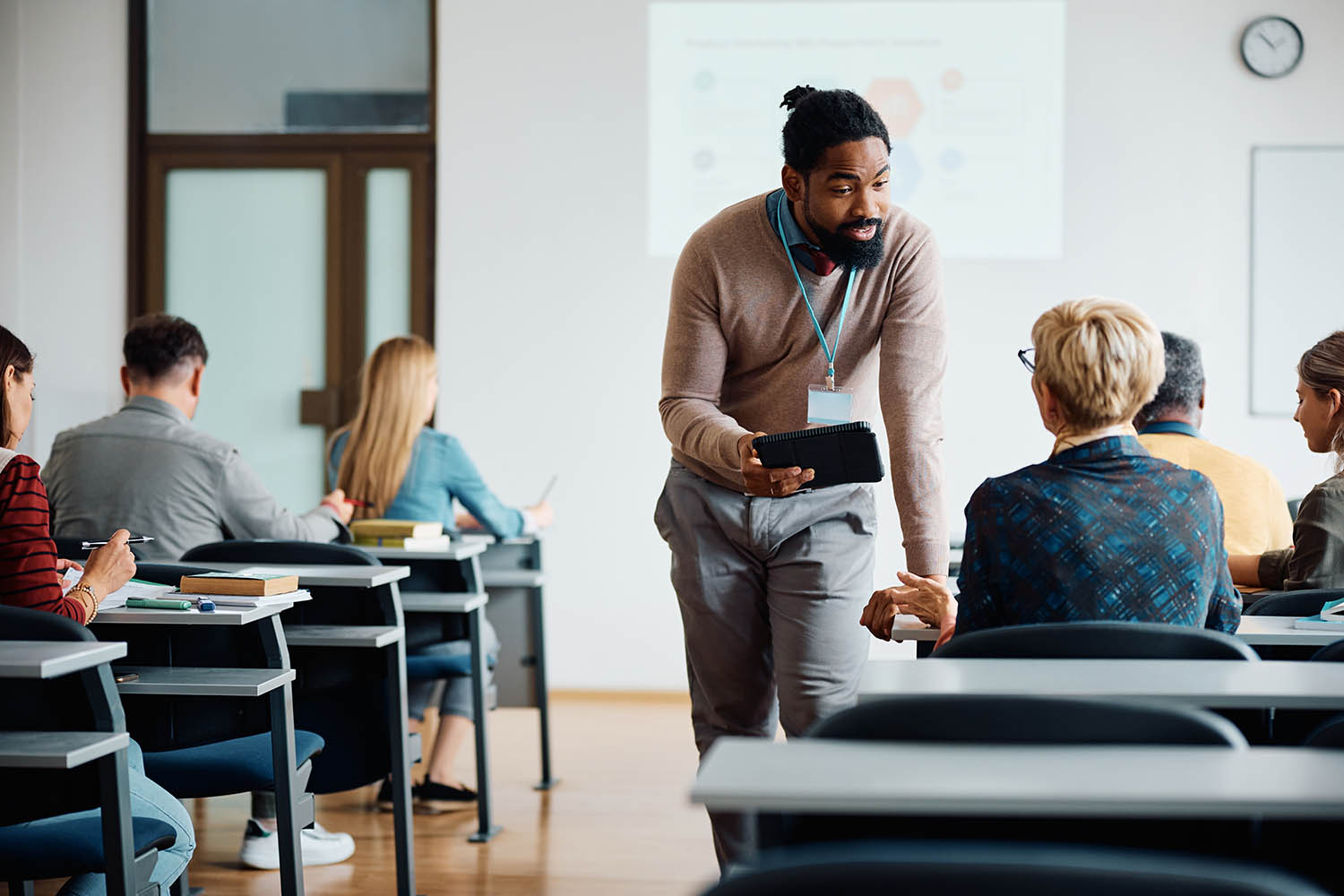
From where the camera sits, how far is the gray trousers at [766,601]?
216 cm

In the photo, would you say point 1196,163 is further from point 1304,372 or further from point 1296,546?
point 1296,546

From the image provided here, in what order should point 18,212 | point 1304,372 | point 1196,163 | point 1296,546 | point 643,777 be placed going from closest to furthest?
1. point 1296,546
2. point 1304,372
3. point 643,777
4. point 1196,163
5. point 18,212

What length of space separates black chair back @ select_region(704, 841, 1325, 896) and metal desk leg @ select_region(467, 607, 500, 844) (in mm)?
2791

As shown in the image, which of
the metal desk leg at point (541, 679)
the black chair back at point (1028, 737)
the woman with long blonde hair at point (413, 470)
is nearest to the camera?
the black chair back at point (1028, 737)

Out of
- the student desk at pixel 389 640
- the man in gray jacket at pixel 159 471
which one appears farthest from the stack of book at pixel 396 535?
the student desk at pixel 389 640

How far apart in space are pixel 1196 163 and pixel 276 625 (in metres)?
4.47

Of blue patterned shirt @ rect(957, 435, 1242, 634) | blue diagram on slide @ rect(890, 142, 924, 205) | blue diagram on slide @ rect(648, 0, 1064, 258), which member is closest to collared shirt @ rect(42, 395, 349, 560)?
blue patterned shirt @ rect(957, 435, 1242, 634)

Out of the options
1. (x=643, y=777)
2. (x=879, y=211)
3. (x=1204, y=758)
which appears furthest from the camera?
(x=643, y=777)

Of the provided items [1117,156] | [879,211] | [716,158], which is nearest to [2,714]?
[879,211]

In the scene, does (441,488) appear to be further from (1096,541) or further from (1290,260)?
(1290,260)

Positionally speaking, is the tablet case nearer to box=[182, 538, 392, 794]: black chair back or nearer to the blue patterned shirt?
the blue patterned shirt

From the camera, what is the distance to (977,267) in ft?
17.9

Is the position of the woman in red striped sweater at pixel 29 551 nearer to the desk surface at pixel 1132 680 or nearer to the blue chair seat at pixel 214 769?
the blue chair seat at pixel 214 769

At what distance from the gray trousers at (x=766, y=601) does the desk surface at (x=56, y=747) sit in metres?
0.91
